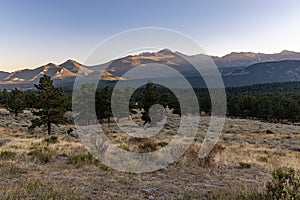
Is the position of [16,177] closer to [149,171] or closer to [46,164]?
[46,164]

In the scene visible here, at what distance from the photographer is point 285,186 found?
18.3ft

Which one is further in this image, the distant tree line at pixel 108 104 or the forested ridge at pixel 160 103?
the forested ridge at pixel 160 103

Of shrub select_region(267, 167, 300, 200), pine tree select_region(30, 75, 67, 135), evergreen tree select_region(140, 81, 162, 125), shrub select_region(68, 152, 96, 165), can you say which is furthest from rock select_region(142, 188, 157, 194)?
evergreen tree select_region(140, 81, 162, 125)

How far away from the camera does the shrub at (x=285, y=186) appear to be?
545 centimetres

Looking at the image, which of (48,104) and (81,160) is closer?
(81,160)

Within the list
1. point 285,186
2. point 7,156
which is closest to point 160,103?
point 7,156

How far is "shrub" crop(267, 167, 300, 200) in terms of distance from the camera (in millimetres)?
5453

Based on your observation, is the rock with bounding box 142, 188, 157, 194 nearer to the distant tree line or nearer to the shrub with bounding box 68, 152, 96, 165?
the shrub with bounding box 68, 152, 96, 165

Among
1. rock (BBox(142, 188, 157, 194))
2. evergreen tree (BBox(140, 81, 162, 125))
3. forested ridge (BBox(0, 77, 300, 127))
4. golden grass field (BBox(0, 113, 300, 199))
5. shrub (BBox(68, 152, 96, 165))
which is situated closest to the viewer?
golden grass field (BBox(0, 113, 300, 199))

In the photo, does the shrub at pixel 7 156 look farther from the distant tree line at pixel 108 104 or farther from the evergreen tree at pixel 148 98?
the evergreen tree at pixel 148 98

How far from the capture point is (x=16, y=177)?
8031 millimetres

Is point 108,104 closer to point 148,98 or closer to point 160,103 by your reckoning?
point 148,98

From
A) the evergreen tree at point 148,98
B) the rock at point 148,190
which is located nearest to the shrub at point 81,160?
the rock at point 148,190

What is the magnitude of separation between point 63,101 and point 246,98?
60448 mm
